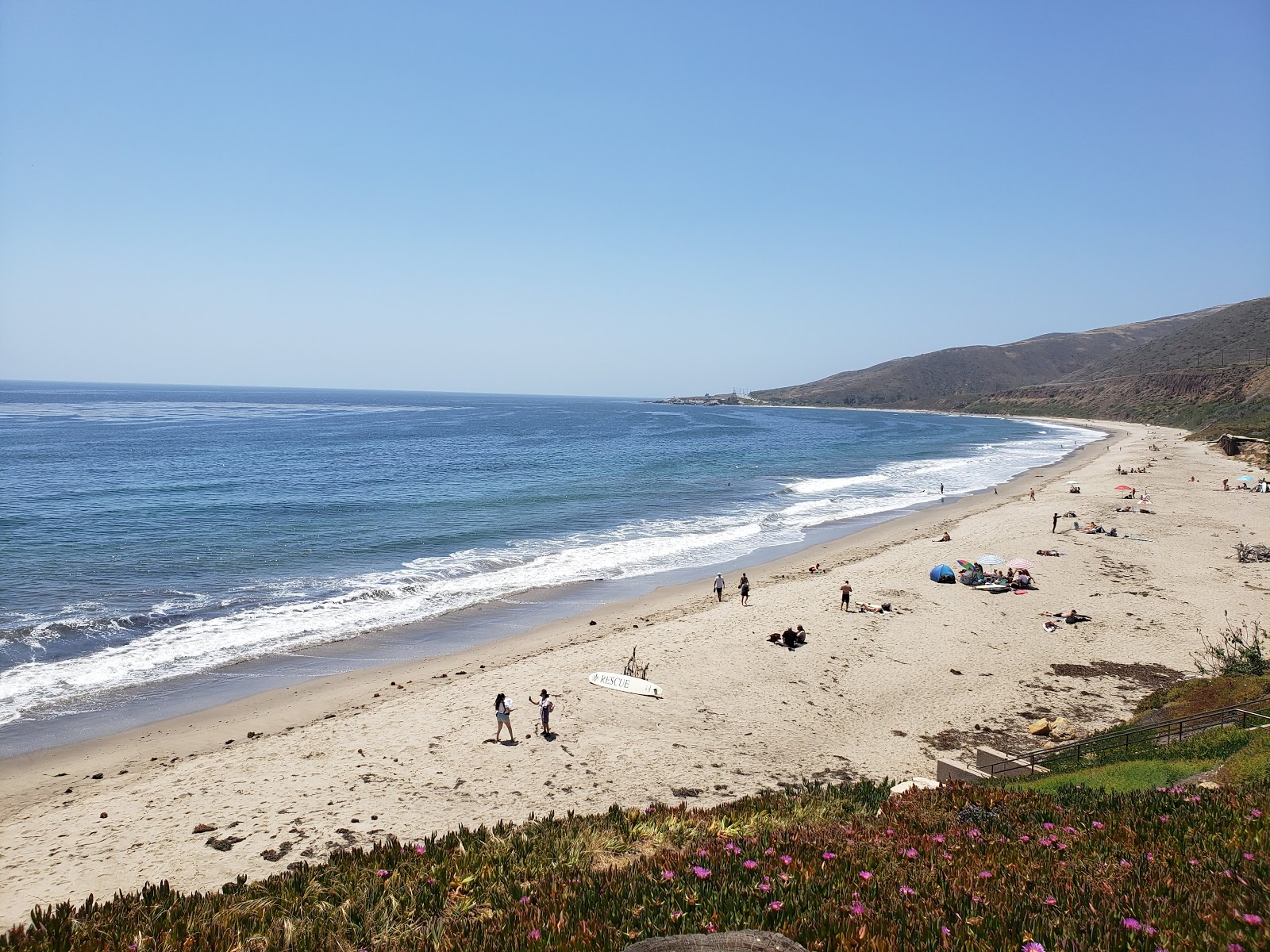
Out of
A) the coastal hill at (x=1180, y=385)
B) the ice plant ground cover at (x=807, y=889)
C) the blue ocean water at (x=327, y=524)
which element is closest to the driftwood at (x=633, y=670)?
the blue ocean water at (x=327, y=524)

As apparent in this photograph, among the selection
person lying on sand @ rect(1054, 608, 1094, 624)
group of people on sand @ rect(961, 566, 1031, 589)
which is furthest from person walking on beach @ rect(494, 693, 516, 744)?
group of people on sand @ rect(961, 566, 1031, 589)

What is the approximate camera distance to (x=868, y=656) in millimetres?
18703

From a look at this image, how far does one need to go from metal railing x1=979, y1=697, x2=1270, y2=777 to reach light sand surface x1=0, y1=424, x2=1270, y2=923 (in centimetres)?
164

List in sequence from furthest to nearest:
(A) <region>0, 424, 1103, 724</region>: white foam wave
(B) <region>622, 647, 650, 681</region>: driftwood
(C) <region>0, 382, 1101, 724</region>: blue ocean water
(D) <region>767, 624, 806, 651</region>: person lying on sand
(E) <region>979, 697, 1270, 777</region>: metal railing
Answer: (C) <region>0, 382, 1101, 724</region>: blue ocean water, (D) <region>767, 624, 806, 651</region>: person lying on sand, (A) <region>0, 424, 1103, 724</region>: white foam wave, (B) <region>622, 647, 650, 681</region>: driftwood, (E) <region>979, 697, 1270, 777</region>: metal railing

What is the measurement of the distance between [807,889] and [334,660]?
16.7 m

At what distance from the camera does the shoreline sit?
1483 cm

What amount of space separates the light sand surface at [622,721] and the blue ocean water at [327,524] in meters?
4.82

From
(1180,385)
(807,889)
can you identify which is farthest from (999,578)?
(1180,385)

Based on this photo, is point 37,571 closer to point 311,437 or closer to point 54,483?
point 54,483

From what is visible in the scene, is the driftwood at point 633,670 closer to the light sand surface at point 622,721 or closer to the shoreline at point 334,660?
the light sand surface at point 622,721

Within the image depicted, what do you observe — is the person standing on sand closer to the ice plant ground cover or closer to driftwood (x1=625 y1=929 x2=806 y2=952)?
the ice plant ground cover

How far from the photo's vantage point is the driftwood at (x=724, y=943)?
428 centimetres

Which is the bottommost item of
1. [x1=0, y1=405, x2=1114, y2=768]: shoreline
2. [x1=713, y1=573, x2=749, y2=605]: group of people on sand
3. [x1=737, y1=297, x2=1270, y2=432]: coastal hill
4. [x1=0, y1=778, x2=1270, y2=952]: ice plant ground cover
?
[x1=0, y1=405, x2=1114, y2=768]: shoreline

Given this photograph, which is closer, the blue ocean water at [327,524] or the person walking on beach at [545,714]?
the person walking on beach at [545,714]
